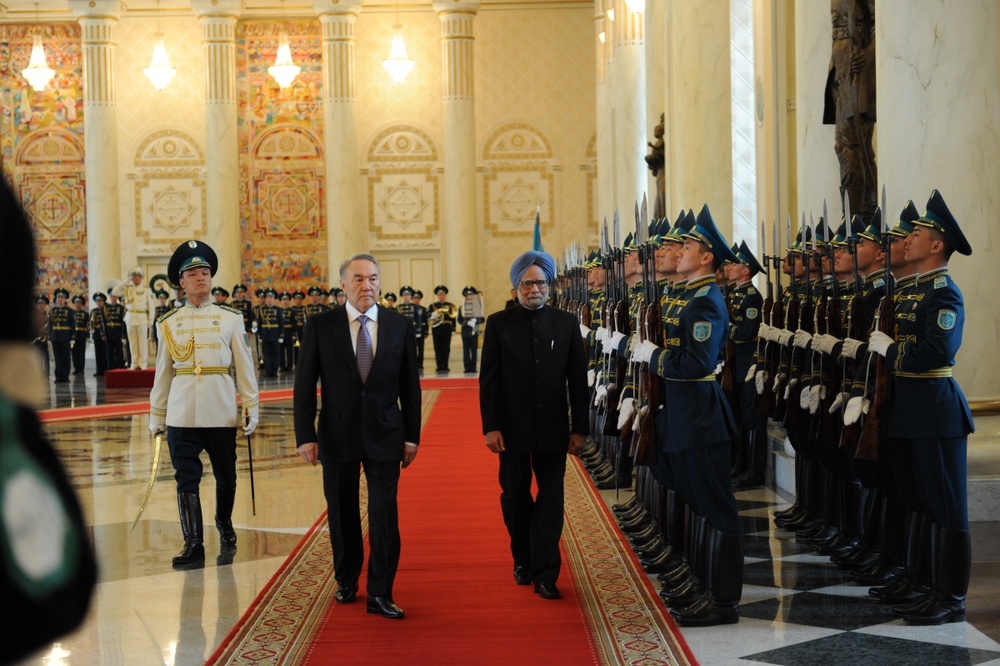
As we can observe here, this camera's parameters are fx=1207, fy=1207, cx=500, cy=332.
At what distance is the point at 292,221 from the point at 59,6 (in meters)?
7.77

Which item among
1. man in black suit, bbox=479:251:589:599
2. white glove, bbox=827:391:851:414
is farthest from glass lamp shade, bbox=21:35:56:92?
white glove, bbox=827:391:851:414

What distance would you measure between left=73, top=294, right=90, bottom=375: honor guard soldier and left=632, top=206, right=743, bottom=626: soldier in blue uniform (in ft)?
70.4

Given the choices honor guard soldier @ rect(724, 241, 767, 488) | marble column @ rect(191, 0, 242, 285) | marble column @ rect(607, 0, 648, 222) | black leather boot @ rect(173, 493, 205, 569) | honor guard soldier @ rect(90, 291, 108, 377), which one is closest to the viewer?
black leather boot @ rect(173, 493, 205, 569)

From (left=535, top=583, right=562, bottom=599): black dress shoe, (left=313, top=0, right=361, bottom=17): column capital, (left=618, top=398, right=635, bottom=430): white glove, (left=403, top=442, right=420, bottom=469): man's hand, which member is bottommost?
(left=535, top=583, right=562, bottom=599): black dress shoe

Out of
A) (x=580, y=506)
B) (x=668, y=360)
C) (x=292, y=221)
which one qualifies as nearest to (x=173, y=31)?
(x=292, y=221)

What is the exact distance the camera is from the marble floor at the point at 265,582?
188 inches

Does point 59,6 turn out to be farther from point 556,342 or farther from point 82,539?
point 82,539

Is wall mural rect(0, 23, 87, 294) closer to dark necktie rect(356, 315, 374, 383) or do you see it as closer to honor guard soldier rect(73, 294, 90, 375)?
honor guard soldier rect(73, 294, 90, 375)

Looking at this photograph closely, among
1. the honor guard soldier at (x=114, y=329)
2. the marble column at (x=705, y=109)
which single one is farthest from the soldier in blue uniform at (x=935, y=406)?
the honor guard soldier at (x=114, y=329)

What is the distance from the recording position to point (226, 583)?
6.23 meters

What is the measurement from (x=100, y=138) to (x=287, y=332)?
291 inches

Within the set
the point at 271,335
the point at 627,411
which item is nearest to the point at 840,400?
the point at 627,411

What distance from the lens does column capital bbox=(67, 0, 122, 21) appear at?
2795cm

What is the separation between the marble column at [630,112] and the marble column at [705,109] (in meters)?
7.18
